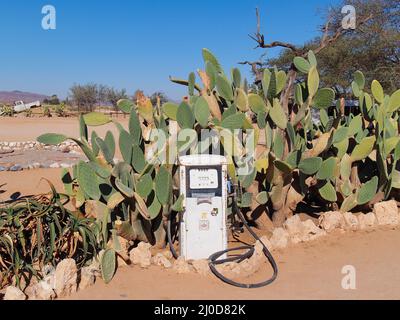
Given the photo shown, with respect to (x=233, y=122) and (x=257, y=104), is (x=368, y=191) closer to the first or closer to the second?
(x=257, y=104)

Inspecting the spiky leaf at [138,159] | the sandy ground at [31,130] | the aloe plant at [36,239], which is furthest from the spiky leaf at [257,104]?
the sandy ground at [31,130]

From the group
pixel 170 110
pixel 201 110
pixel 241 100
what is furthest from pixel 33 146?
pixel 201 110

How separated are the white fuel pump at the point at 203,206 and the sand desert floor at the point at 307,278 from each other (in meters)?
0.37

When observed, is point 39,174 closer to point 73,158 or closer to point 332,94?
point 73,158

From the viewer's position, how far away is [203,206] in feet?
12.7

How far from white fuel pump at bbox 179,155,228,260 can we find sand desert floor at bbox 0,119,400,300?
1.21 feet

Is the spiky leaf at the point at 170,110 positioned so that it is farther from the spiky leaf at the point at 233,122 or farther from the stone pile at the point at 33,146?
the stone pile at the point at 33,146

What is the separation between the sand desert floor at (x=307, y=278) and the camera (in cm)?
317

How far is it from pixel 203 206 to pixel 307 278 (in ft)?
3.08

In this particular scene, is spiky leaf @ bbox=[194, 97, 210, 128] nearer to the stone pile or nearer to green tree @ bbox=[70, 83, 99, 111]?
the stone pile

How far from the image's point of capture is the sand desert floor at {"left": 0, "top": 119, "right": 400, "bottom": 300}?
3174mm

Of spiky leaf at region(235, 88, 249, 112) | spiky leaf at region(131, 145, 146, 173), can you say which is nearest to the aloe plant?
spiky leaf at region(131, 145, 146, 173)

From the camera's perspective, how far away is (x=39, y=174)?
750 centimetres

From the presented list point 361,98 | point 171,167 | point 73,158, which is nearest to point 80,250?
point 171,167
